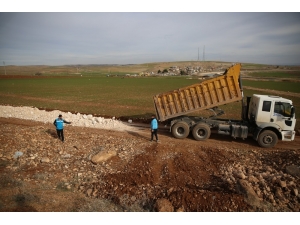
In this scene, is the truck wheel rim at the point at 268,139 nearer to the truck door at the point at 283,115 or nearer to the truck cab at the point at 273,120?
the truck cab at the point at 273,120

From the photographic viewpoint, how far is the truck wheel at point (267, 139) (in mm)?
10219

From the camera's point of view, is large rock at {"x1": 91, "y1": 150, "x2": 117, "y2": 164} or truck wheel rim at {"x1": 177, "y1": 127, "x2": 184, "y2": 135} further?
truck wheel rim at {"x1": 177, "y1": 127, "x2": 184, "y2": 135}

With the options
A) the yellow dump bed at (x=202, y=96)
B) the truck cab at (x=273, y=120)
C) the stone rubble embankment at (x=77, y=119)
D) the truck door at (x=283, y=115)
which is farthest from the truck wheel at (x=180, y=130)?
the truck door at (x=283, y=115)

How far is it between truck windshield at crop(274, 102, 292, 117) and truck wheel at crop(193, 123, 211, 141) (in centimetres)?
368

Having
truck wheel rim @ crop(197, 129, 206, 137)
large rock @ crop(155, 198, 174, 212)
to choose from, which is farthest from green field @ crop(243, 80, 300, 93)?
large rock @ crop(155, 198, 174, 212)

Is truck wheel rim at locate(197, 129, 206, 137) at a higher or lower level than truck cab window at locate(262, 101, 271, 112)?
lower

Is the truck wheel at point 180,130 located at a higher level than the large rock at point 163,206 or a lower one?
higher

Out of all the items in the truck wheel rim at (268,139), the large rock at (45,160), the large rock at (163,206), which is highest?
the truck wheel rim at (268,139)

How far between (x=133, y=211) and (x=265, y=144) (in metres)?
8.32

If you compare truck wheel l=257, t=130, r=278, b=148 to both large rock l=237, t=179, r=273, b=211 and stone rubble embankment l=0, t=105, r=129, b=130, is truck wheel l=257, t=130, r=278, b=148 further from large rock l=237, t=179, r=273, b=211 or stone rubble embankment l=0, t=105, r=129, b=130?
stone rubble embankment l=0, t=105, r=129, b=130

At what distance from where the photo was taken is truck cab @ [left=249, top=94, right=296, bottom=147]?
1006 centimetres

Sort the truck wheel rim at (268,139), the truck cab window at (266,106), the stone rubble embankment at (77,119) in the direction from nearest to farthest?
the truck cab window at (266,106)
the truck wheel rim at (268,139)
the stone rubble embankment at (77,119)

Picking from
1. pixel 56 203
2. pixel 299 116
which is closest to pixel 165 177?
pixel 56 203

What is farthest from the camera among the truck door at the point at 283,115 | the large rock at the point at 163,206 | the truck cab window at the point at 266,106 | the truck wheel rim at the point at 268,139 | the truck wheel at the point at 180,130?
the truck wheel at the point at 180,130
